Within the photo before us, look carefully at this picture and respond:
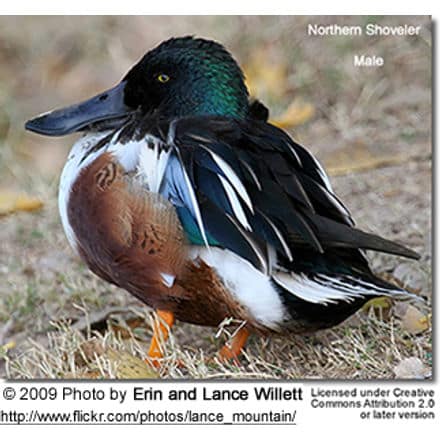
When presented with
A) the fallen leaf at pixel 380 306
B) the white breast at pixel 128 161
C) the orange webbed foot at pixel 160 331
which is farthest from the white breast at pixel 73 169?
the fallen leaf at pixel 380 306

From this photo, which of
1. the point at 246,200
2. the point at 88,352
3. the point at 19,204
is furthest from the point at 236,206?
the point at 19,204

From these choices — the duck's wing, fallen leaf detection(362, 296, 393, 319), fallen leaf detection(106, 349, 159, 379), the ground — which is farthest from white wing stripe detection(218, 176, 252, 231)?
fallen leaf detection(362, 296, 393, 319)

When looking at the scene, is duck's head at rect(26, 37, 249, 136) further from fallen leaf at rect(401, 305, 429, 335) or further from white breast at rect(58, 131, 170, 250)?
fallen leaf at rect(401, 305, 429, 335)

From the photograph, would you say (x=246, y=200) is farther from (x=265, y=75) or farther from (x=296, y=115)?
(x=265, y=75)

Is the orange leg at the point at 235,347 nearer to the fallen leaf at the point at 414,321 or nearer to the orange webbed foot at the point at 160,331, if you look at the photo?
the orange webbed foot at the point at 160,331

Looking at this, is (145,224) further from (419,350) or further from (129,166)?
(419,350)

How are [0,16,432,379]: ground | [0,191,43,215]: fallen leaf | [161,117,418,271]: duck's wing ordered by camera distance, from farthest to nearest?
[0,191,43,215]: fallen leaf → [0,16,432,379]: ground → [161,117,418,271]: duck's wing
